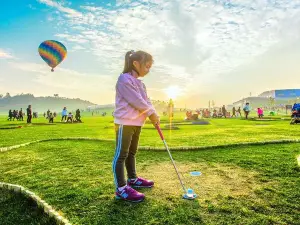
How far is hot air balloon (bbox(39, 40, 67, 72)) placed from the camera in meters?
35.6

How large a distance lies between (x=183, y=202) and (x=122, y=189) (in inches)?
35.4

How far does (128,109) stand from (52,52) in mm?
35886

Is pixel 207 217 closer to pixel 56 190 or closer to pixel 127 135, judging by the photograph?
pixel 127 135

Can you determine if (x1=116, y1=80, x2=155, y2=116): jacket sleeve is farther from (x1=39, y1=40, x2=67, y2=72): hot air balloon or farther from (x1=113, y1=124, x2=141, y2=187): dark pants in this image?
(x1=39, y1=40, x2=67, y2=72): hot air balloon

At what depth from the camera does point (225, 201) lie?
3.51 metres

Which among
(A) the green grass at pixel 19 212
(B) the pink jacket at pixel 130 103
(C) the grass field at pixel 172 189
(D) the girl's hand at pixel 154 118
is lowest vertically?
(A) the green grass at pixel 19 212

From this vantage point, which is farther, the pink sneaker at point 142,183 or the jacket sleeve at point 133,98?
the pink sneaker at point 142,183

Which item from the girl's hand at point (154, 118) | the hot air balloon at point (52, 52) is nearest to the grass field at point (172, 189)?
the girl's hand at point (154, 118)

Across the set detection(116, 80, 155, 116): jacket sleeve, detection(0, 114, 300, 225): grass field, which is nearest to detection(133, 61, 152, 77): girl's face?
detection(116, 80, 155, 116): jacket sleeve

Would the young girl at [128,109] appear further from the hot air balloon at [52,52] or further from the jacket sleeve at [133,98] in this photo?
the hot air balloon at [52,52]

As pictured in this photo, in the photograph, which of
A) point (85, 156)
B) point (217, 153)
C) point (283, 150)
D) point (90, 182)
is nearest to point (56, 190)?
point (90, 182)

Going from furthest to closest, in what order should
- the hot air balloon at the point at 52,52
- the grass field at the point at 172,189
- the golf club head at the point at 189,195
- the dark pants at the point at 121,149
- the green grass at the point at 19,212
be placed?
the hot air balloon at the point at 52,52 < the dark pants at the point at 121,149 < the golf club head at the point at 189,195 < the green grass at the point at 19,212 < the grass field at the point at 172,189

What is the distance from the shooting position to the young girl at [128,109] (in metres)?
3.87

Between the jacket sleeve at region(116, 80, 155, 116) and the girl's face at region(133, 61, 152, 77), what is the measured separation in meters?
0.34
